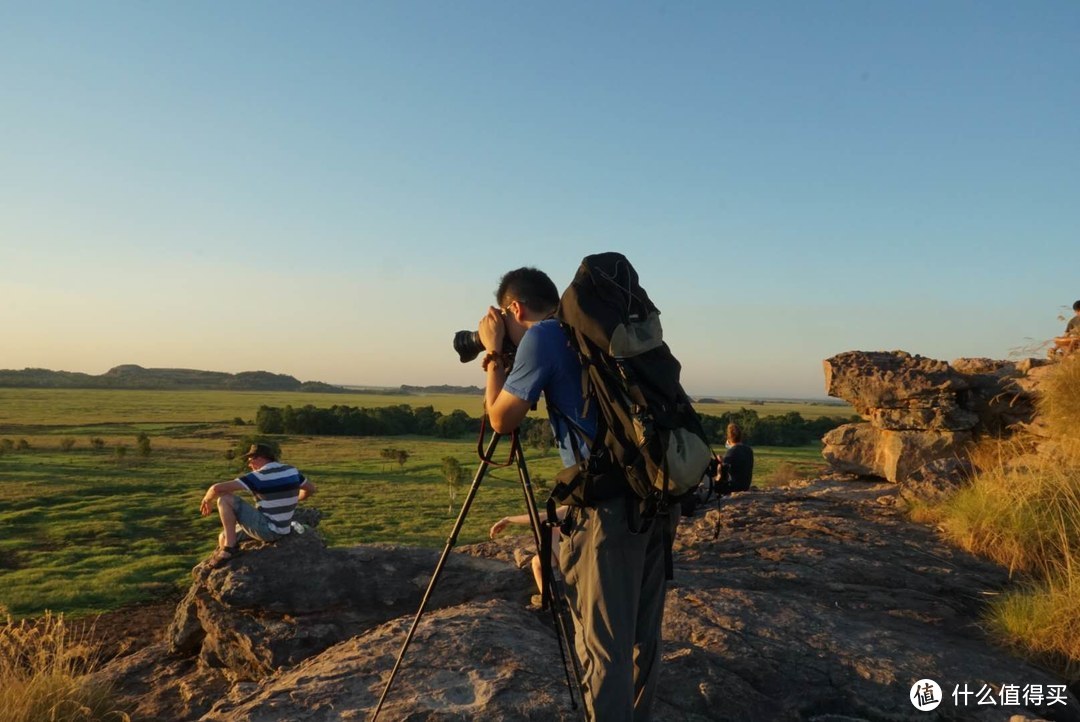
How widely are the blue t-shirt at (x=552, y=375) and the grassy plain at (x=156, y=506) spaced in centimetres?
920

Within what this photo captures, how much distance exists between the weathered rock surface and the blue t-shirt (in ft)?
6.12

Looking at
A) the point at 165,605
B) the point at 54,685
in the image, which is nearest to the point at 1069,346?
the point at 54,685

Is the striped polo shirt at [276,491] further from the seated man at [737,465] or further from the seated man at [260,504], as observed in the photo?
→ the seated man at [737,465]

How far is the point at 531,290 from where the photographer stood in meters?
3.28

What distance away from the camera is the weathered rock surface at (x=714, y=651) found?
409cm

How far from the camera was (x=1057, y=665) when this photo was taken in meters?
5.32

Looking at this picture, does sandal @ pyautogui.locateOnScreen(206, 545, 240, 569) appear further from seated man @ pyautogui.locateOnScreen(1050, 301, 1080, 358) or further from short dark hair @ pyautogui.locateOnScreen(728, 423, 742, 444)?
seated man @ pyautogui.locateOnScreen(1050, 301, 1080, 358)

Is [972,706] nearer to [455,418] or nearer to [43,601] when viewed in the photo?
[43,601]

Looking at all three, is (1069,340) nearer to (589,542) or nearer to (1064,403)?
(1064,403)

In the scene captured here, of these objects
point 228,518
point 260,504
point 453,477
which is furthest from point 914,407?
point 453,477

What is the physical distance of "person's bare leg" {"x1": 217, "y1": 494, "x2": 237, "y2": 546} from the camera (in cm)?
651

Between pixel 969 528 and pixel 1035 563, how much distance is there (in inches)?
37.4

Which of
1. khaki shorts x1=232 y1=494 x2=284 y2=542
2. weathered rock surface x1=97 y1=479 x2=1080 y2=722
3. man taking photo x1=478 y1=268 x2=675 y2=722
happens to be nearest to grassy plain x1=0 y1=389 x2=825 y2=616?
khaki shorts x1=232 y1=494 x2=284 y2=542

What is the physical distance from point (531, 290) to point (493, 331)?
0.27 meters
